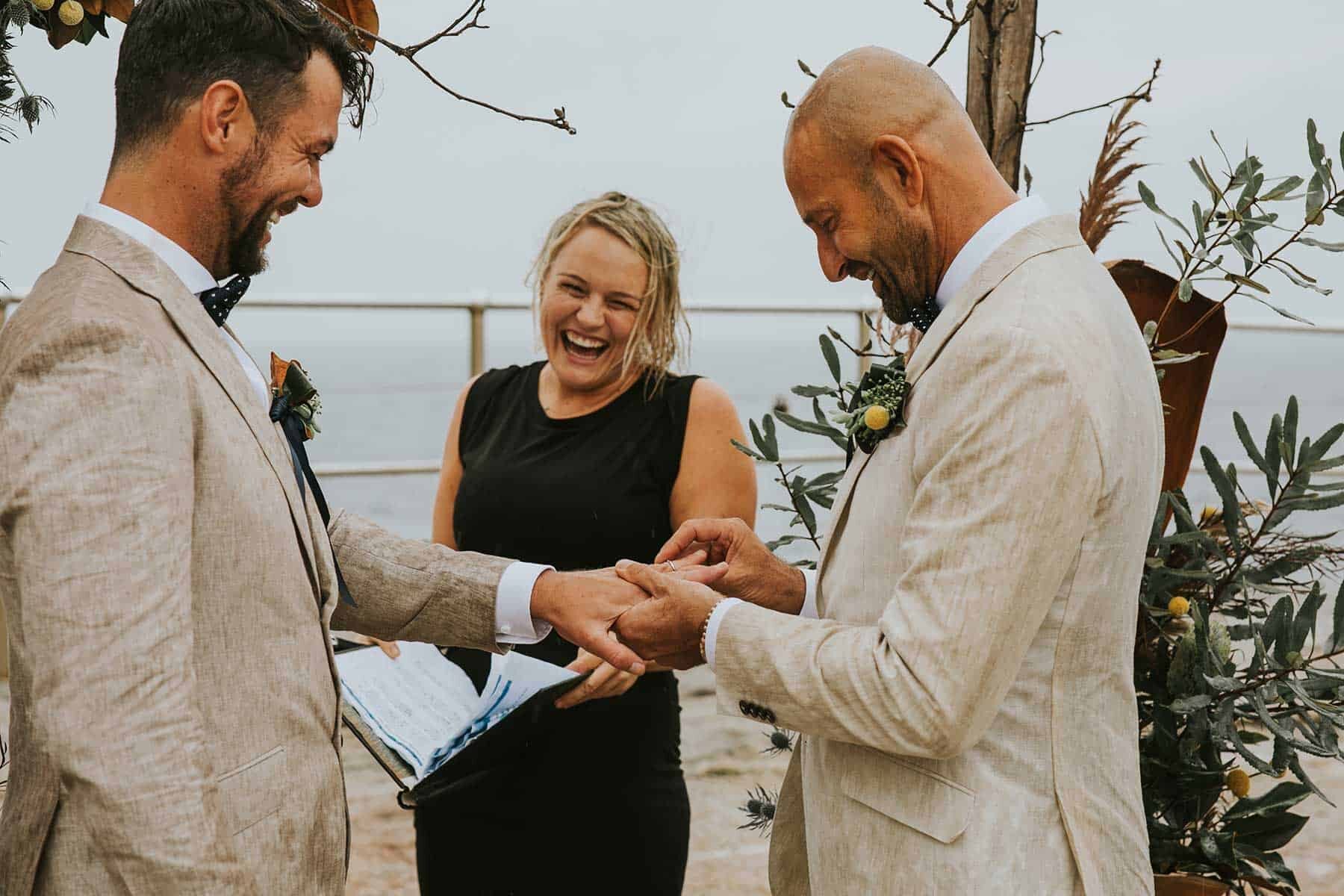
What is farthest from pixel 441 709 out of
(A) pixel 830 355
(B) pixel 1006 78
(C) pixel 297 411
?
(B) pixel 1006 78

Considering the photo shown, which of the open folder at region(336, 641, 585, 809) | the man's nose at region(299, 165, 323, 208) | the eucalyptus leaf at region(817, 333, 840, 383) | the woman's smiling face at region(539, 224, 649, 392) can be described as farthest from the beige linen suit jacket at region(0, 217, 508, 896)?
the woman's smiling face at region(539, 224, 649, 392)

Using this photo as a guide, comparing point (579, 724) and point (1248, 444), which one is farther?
point (579, 724)

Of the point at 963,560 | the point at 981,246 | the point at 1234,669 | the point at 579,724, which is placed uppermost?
the point at 981,246

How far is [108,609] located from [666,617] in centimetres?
84

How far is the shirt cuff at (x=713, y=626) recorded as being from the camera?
5.39ft

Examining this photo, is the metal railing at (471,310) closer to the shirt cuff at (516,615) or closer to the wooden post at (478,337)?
the wooden post at (478,337)

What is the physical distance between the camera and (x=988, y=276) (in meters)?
1.55

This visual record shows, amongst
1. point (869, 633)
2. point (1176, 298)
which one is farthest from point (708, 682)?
point (869, 633)

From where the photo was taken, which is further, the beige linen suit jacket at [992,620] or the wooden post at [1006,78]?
the wooden post at [1006,78]

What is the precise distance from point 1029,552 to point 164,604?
894mm

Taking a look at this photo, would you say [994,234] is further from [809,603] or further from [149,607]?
[149,607]

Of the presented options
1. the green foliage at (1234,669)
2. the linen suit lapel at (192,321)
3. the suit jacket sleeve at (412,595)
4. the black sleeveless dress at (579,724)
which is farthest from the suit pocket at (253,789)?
the green foliage at (1234,669)

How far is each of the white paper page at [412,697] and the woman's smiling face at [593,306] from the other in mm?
697

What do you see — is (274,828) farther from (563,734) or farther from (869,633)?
(563,734)
